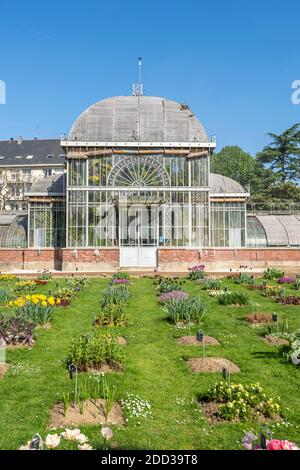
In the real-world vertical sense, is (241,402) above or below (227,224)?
below

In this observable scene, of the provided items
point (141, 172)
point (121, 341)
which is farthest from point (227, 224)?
point (121, 341)

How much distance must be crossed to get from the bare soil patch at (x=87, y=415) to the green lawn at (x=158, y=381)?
17cm

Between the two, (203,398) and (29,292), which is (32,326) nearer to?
(203,398)

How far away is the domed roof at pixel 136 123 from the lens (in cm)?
3244

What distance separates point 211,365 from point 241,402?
220 cm

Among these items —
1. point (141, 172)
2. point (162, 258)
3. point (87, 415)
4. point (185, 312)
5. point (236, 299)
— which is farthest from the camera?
point (141, 172)

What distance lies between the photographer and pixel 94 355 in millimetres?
8031

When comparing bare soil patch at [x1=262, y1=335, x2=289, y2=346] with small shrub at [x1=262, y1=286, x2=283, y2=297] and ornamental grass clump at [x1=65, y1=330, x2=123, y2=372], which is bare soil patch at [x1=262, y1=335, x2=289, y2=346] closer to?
ornamental grass clump at [x1=65, y1=330, x2=123, y2=372]

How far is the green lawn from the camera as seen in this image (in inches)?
219

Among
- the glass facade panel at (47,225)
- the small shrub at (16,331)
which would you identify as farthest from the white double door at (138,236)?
the small shrub at (16,331)

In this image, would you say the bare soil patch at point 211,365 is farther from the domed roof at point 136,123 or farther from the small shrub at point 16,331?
the domed roof at point 136,123

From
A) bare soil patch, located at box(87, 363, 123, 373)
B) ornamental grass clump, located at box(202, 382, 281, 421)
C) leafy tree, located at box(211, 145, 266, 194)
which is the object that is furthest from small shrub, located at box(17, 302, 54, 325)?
leafy tree, located at box(211, 145, 266, 194)

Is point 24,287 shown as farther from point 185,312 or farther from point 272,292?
point 272,292

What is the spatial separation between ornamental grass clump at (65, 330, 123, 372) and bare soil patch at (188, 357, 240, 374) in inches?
61.7
